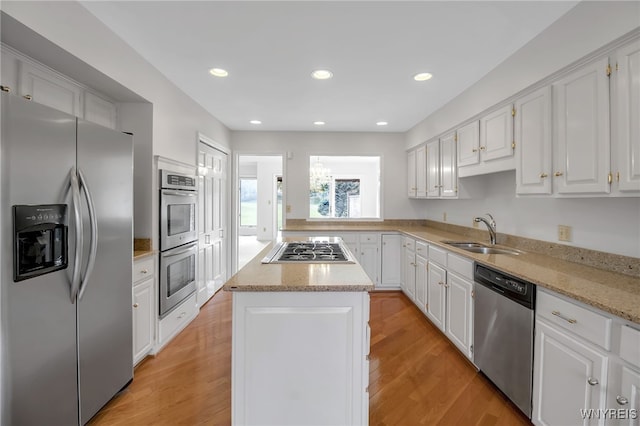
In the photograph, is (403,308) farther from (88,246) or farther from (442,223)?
(88,246)

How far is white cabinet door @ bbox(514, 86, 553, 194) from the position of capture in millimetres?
1884

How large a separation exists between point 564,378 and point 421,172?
304 cm

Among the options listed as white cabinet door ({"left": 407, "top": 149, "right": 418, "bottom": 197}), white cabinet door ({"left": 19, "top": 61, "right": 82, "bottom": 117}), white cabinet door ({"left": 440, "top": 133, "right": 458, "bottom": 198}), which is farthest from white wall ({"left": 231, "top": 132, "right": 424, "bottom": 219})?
white cabinet door ({"left": 19, "top": 61, "right": 82, "bottom": 117})

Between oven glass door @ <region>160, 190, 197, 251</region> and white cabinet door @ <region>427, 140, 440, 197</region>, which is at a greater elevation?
white cabinet door @ <region>427, 140, 440, 197</region>

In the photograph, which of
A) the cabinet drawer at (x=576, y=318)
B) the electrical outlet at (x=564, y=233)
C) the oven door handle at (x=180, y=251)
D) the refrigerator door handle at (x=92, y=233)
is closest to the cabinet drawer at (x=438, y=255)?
the electrical outlet at (x=564, y=233)

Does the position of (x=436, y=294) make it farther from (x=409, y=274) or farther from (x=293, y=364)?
(x=293, y=364)

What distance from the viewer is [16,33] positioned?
4.76ft

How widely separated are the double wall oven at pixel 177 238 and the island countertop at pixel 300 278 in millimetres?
1250

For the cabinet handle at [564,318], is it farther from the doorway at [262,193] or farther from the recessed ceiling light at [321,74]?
the doorway at [262,193]

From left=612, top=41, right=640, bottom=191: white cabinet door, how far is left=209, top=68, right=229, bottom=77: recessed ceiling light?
8.75 feet

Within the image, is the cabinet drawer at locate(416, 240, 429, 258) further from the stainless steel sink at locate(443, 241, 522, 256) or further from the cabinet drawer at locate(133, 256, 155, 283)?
the cabinet drawer at locate(133, 256, 155, 283)

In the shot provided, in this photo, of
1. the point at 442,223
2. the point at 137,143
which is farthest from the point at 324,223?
the point at 137,143

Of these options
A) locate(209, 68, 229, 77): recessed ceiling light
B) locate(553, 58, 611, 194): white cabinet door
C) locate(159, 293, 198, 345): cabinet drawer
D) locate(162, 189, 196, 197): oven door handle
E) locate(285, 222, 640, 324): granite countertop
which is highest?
locate(209, 68, 229, 77): recessed ceiling light

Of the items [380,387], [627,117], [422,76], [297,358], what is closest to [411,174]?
[422,76]
